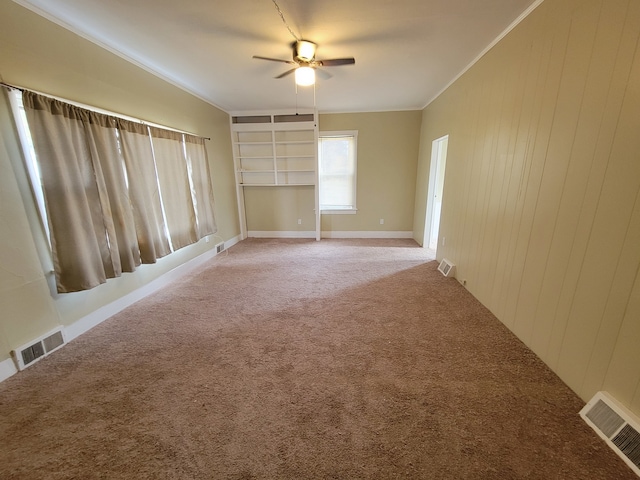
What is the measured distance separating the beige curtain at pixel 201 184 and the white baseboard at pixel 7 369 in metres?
2.30

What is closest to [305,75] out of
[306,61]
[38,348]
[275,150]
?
[306,61]

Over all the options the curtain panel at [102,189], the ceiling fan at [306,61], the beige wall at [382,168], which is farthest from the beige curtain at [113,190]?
the beige wall at [382,168]

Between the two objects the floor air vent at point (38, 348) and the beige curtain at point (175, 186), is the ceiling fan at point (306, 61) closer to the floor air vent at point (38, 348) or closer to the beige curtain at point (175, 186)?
the beige curtain at point (175, 186)

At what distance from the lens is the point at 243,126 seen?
197 inches

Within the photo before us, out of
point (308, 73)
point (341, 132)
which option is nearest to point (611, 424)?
point (308, 73)

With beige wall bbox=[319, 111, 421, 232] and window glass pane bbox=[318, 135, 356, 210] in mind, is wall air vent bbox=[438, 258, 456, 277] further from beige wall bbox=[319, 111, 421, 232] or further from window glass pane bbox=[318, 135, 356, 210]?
window glass pane bbox=[318, 135, 356, 210]

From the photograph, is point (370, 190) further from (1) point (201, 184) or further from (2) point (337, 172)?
(1) point (201, 184)

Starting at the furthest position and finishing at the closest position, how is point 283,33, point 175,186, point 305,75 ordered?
point 175,186 → point 305,75 → point 283,33

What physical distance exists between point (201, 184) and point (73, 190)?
1.90 metres

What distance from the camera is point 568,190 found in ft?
5.19

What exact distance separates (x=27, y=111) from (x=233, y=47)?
5.71 ft

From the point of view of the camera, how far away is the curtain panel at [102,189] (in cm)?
194

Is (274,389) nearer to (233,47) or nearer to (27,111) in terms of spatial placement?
(27,111)

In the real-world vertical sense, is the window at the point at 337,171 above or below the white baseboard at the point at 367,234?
above
